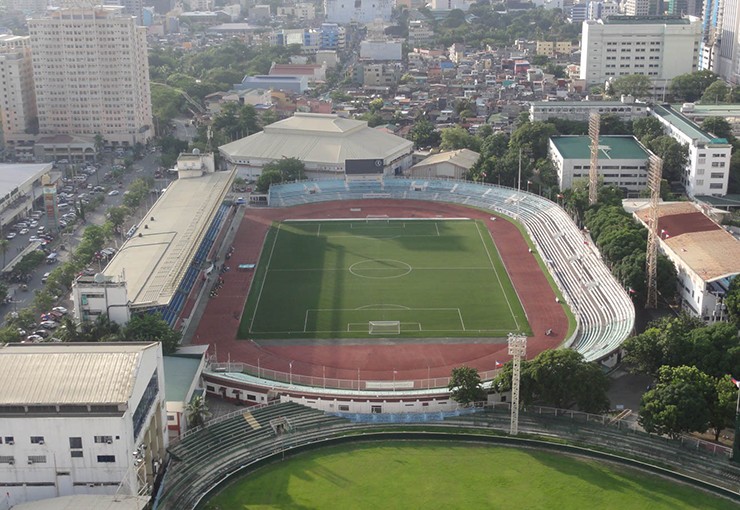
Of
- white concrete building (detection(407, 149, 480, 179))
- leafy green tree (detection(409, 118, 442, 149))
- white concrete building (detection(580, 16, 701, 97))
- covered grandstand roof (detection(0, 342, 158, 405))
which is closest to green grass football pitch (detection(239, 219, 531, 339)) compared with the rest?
white concrete building (detection(407, 149, 480, 179))

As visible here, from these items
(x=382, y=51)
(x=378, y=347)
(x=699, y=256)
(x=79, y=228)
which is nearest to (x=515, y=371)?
(x=378, y=347)

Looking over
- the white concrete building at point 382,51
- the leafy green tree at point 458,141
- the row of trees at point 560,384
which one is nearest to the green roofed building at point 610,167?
the leafy green tree at point 458,141

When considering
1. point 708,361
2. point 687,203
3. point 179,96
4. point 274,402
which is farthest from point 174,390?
point 179,96

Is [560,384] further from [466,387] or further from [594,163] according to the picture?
[594,163]

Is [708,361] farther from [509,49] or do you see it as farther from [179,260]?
[509,49]

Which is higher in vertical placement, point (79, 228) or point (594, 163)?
point (594, 163)

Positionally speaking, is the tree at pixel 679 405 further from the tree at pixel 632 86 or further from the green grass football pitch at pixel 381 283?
the tree at pixel 632 86

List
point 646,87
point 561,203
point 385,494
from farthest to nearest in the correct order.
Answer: point 646,87
point 561,203
point 385,494
